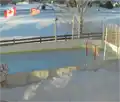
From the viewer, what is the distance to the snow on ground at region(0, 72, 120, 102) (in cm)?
328

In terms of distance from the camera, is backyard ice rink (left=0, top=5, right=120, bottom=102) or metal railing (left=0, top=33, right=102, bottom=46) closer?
backyard ice rink (left=0, top=5, right=120, bottom=102)

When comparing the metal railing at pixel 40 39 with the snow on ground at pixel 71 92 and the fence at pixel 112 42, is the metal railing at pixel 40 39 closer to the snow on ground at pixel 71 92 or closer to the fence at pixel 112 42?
the fence at pixel 112 42

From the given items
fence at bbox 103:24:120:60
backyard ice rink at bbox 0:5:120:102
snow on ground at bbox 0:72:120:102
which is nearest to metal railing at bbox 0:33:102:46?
fence at bbox 103:24:120:60

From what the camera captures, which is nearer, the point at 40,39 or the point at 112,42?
the point at 112,42

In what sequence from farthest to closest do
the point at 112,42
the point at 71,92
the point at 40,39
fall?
the point at 40,39, the point at 112,42, the point at 71,92

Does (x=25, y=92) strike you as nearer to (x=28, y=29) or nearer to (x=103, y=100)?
(x=103, y=100)

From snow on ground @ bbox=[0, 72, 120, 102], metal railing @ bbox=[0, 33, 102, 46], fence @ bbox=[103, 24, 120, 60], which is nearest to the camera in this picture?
snow on ground @ bbox=[0, 72, 120, 102]

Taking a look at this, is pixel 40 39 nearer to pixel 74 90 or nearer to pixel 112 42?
pixel 112 42

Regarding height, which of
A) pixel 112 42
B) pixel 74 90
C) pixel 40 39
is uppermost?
pixel 74 90

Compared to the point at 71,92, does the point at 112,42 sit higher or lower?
lower

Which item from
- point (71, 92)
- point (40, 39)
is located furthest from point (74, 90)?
point (40, 39)

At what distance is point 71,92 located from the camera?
134 inches

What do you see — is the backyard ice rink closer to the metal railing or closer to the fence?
the fence

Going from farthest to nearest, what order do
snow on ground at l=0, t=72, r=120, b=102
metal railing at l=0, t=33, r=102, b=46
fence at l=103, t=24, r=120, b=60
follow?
1. metal railing at l=0, t=33, r=102, b=46
2. fence at l=103, t=24, r=120, b=60
3. snow on ground at l=0, t=72, r=120, b=102
